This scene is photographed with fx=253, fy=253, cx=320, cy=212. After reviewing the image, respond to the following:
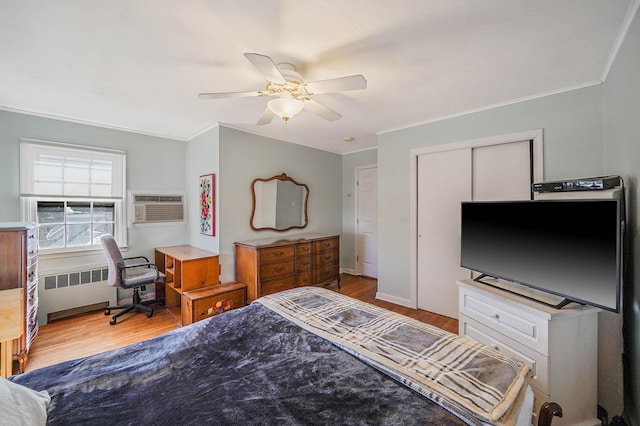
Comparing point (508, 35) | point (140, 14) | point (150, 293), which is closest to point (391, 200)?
point (508, 35)

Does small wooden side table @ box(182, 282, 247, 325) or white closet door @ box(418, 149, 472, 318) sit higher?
white closet door @ box(418, 149, 472, 318)

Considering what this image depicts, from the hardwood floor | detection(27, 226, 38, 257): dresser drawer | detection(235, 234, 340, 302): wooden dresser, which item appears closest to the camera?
detection(27, 226, 38, 257): dresser drawer

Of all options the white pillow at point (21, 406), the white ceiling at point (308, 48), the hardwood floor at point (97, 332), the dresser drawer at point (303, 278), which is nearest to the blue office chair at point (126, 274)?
the hardwood floor at point (97, 332)

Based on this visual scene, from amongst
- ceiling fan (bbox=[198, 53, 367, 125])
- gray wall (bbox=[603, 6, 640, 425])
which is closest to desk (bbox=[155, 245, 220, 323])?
ceiling fan (bbox=[198, 53, 367, 125])

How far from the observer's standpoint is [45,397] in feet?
2.90

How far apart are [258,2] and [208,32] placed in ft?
1.35

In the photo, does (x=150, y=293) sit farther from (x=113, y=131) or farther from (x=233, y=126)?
(x=233, y=126)

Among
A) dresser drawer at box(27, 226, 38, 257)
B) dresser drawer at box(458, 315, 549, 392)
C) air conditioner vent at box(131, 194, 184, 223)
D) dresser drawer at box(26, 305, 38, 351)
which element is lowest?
dresser drawer at box(26, 305, 38, 351)

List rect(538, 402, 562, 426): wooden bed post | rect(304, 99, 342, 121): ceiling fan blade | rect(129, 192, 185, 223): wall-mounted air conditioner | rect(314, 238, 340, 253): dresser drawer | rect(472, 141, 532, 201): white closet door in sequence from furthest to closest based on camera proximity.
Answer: rect(314, 238, 340, 253): dresser drawer → rect(129, 192, 185, 223): wall-mounted air conditioner → rect(472, 141, 532, 201): white closet door → rect(304, 99, 342, 121): ceiling fan blade → rect(538, 402, 562, 426): wooden bed post

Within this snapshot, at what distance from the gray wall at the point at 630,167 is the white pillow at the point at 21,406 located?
8.85 feet

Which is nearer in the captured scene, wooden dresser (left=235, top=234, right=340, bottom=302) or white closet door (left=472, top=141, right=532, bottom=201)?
white closet door (left=472, top=141, right=532, bottom=201)

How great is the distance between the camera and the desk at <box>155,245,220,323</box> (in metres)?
2.88

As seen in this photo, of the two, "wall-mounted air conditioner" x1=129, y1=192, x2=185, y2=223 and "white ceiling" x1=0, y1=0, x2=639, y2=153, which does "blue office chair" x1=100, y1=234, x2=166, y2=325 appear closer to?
"wall-mounted air conditioner" x1=129, y1=192, x2=185, y2=223

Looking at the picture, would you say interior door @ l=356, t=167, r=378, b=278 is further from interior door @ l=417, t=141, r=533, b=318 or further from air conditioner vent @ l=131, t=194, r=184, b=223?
air conditioner vent @ l=131, t=194, r=184, b=223
